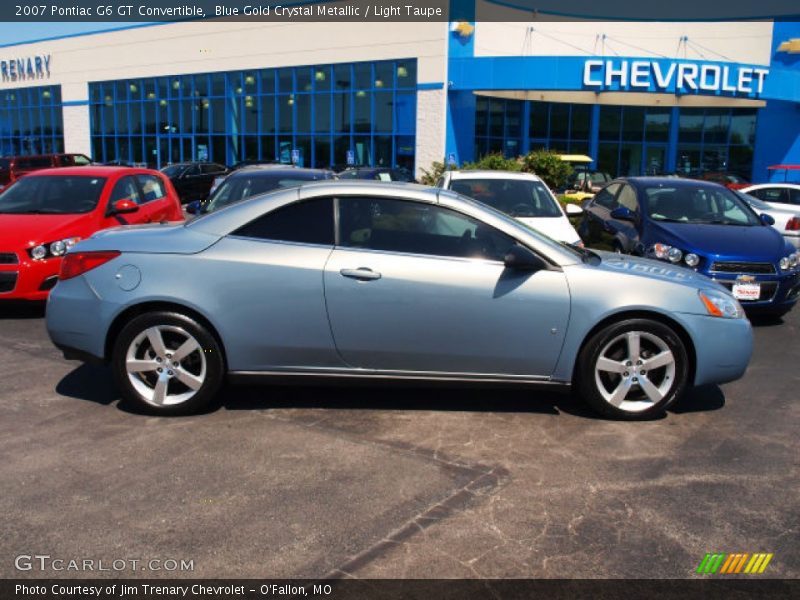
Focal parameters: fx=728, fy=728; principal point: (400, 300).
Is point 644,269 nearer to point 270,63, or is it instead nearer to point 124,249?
point 124,249

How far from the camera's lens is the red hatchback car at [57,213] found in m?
7.42

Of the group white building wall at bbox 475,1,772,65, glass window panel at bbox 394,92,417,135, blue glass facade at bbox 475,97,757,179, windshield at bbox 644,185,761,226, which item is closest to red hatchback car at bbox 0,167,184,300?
windshield at bbox 644,185,761,226

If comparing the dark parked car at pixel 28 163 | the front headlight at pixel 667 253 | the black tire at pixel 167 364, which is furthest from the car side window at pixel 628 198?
the dark parked car at pixel 28 163

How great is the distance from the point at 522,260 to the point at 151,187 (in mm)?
7036

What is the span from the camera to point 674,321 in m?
4.83

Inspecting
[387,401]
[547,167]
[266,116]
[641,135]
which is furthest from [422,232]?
[641,135]

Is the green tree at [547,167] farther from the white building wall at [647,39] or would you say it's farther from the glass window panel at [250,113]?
Answer: the glass window panel at [250,113]

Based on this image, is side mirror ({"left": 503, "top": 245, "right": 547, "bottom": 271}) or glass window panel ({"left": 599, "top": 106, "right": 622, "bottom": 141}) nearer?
side mirror ({"left": 503, "top": 245, "right": 547, "bottom": 271})

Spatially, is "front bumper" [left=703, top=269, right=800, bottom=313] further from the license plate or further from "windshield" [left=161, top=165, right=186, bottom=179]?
"windshield" [left=161, top=165, right=186, bottom=179]

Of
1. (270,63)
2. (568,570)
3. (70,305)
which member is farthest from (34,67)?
(568,570)

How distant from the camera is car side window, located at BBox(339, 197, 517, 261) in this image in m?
4.78

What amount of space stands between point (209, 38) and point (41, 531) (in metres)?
33.0

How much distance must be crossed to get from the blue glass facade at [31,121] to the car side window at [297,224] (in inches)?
1573

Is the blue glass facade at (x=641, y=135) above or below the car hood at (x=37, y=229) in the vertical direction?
above
